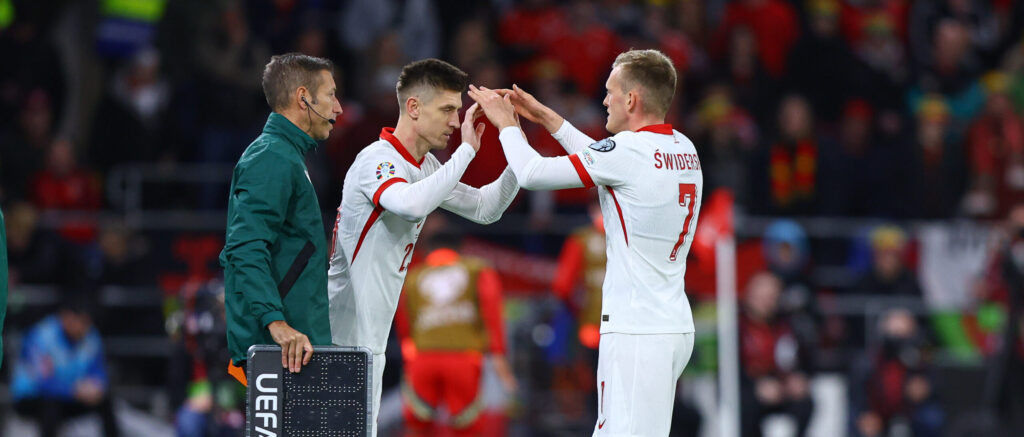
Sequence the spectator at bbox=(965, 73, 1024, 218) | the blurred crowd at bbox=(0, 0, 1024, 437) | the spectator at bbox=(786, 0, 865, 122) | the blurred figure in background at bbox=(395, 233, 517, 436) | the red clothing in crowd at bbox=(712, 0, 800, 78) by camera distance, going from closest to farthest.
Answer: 1. the blurred figure in background at bbox=(395, 233, 517, 436)
2. the blurred crowd at bbox=(0, 0, 1024, 437)
3. the spectator at bbox=(965, 73, 1024, 218)
4. the spectator at bbox=(786, 0, 865, 122)
5. the red clothing in crowd at bbox=(712, 0, 800, 78)

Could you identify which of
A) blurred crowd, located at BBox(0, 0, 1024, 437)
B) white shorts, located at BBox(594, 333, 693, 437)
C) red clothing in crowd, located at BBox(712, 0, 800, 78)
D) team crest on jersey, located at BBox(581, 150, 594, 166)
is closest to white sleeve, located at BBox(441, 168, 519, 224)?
team crest on jersey, located at BBox(581, 150, 594, 166)

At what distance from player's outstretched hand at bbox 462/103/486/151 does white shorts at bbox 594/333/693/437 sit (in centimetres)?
116

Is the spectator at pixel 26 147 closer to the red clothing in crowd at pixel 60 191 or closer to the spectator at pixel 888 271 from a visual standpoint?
the red clothing in crowd at pixel 60 191

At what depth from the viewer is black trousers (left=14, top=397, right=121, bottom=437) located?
12516 millimetres

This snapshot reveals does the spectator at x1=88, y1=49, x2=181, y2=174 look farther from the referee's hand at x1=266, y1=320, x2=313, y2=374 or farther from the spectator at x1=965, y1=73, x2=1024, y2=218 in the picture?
the referee's hand at x1=266, y1=320, x2=313, y2=374

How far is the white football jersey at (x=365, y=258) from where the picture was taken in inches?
273

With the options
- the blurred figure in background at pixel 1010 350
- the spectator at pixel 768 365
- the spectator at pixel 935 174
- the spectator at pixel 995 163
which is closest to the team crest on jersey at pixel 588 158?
the spectator at pixel 768 365

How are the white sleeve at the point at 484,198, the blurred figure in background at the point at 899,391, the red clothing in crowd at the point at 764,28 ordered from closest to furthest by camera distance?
the white sleeve at the point at 484,198 → the blurred figure in background at the point at 899,391 → the red clothing in crowd at the point at 764,28

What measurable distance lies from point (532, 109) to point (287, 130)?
1.26 meters

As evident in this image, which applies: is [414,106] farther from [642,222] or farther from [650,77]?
[642,222]

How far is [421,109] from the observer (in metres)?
7.04

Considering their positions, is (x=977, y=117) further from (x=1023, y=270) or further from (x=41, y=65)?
(x=41, y=65)

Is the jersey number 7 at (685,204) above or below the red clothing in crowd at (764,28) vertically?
below

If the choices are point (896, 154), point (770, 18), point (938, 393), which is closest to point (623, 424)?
point (938, 393)
